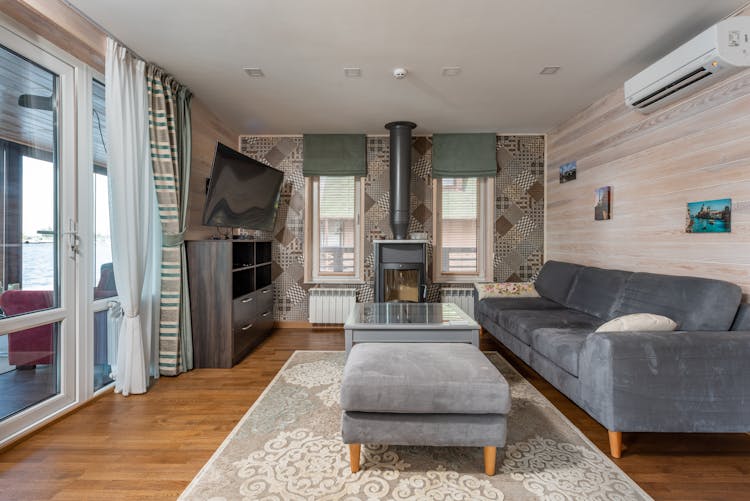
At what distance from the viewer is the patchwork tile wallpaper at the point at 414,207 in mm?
A: 4422

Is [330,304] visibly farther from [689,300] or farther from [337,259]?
[689,300]

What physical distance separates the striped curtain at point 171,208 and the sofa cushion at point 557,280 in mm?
3378

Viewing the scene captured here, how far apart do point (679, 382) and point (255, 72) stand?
10.9ft

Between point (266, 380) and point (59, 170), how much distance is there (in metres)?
1.93

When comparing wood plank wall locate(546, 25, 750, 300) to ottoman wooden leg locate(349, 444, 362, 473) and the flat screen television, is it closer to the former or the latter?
ottoman wooden leg locate(349, 444, 362, 473)

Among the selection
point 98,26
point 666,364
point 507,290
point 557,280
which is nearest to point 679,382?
point 666,364

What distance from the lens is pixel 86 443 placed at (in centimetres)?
189

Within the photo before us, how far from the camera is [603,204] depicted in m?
3.26

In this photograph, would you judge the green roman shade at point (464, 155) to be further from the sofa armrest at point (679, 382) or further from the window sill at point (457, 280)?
the sofa armrest at point (679, 382)

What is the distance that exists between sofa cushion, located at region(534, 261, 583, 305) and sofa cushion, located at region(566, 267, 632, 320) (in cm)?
8

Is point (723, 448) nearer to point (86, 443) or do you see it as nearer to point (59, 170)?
point (86, 443)

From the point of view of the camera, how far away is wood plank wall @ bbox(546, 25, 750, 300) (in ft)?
6.77

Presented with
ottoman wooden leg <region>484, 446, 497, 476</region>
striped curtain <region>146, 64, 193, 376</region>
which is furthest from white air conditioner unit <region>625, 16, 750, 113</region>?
striped curtain <region>146, 64, 193, 376</region>

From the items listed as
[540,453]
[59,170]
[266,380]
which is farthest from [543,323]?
[59,170]
